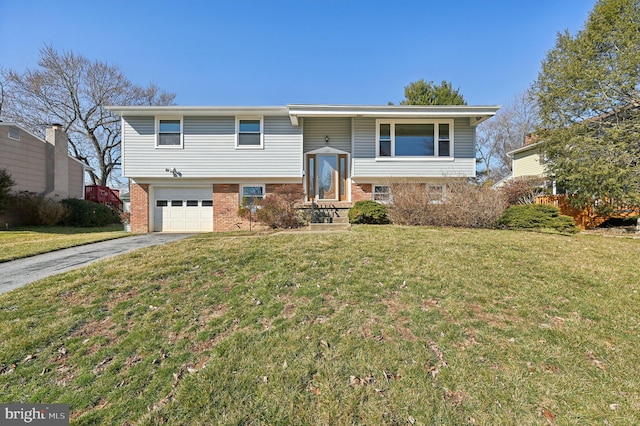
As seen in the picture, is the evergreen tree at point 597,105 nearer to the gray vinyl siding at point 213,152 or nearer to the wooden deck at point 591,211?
the wooden deck at point 591,211

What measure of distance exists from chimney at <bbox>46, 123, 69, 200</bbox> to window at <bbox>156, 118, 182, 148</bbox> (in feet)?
32.5

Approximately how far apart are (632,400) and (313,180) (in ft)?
39.2

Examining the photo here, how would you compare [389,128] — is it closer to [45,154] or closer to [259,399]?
[259,399]

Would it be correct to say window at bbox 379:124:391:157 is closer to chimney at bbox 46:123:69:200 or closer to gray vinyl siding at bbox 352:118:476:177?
gray vinyl siding at bbox 352:118:476:177

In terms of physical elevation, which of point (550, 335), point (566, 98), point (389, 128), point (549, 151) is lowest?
point (550, 335)

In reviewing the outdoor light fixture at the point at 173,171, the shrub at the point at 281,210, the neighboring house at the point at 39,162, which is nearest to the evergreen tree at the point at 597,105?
the shrub at the point at 281,210

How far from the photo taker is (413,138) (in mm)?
13141

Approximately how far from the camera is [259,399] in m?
2.57

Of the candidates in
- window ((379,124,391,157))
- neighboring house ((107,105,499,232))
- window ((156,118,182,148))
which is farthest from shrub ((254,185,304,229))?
window ((156,118,182,148))

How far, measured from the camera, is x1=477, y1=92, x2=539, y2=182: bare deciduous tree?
1168 inches

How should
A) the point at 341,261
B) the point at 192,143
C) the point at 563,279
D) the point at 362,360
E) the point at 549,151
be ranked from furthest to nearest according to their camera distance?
the point at 549,151
the point at 192,143
the point at 341,261
the point at 563,279
the point at 362,360

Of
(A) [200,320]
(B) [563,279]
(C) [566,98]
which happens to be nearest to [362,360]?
(A) [200,320]

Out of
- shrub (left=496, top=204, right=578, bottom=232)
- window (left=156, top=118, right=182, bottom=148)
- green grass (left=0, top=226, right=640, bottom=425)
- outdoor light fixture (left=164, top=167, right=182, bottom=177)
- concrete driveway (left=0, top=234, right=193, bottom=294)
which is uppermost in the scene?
window (left=156, top=118, right=182, bottom=148)

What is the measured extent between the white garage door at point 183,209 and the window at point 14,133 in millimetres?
9471
